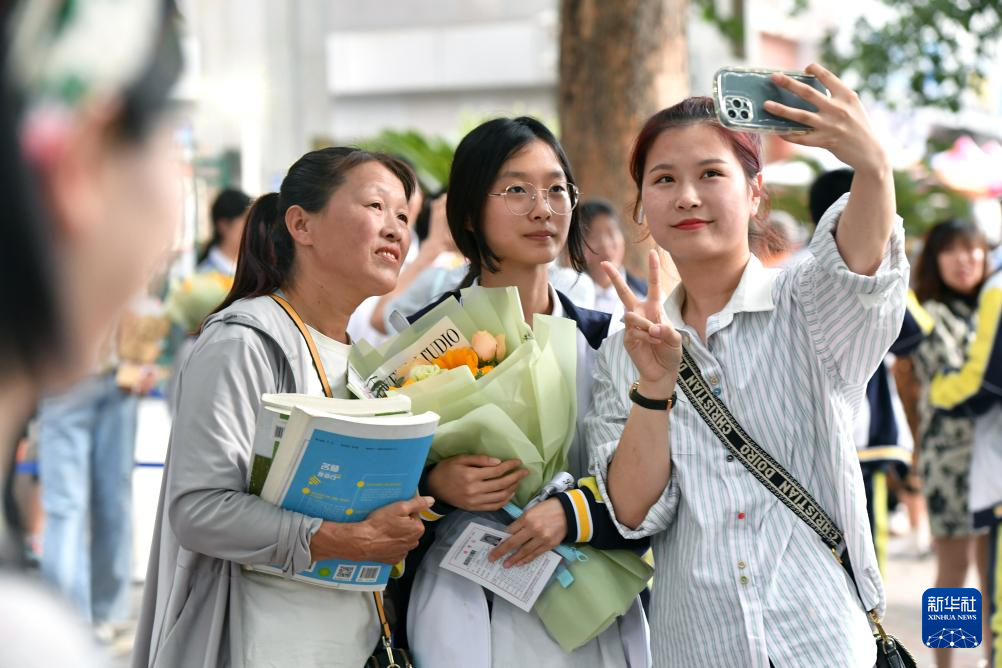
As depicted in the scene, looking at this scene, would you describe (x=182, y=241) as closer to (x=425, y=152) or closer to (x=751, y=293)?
(x=751, y=293)

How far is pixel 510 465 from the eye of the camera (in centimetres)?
240

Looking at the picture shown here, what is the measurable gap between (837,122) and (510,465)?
3.07ft

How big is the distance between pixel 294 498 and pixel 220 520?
5.7 inches

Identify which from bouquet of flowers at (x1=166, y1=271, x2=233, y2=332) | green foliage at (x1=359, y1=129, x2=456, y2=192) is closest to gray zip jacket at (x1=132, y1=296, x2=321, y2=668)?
bouquet of flowers at (x1=166, y1=271, x2=233, y2=332)

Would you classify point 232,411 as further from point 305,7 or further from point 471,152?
point 305,7

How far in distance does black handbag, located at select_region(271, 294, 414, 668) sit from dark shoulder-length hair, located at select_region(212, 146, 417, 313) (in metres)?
0.11

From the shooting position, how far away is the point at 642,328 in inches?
85.9

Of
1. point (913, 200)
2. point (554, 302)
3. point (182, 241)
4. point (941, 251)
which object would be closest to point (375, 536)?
point (554, 302)

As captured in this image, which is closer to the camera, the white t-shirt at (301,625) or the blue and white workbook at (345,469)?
the blue and white workbook at (345,469)

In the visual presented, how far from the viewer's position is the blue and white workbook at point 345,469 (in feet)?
6.88

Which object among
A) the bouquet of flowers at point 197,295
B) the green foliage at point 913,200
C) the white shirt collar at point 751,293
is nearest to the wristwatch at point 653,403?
the white shirt collar at point 751,293

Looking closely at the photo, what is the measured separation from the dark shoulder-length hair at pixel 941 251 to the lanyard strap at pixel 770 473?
13.3 feet

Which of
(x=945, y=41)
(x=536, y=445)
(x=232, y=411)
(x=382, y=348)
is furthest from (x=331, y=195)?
(x=945, y=41)

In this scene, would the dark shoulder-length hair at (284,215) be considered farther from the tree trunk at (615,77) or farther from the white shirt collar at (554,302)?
the tree trunk at (615,77)
